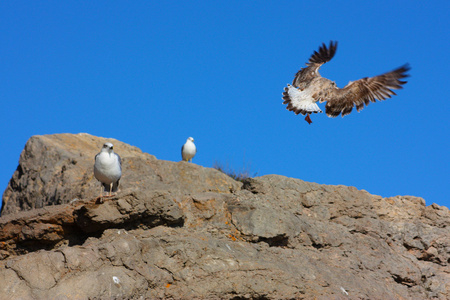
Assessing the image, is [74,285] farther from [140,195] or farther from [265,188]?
[265,188]

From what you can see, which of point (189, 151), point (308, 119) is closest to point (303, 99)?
point (308, 119)

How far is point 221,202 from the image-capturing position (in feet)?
32.2

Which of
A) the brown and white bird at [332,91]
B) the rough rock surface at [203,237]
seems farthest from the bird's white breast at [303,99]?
the rough rock surface at [203,237]

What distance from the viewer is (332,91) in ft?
42.1

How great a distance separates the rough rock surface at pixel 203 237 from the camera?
7.59 meters

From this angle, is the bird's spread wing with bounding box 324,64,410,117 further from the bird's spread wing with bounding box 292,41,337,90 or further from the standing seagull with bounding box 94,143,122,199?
the standing seagull with bounding box 94,143,122,199

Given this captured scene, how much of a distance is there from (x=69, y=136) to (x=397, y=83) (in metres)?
7.85

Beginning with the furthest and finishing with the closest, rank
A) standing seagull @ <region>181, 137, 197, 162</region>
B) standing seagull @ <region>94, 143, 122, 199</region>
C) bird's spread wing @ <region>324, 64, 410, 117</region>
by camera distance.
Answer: standing seagull @ <region>181, 137, 197, 162</region>
bird's spread wing @ <region>324, 64, 410, 117</region>
standing seagull @ <region>94, 143, 122, 199</region>

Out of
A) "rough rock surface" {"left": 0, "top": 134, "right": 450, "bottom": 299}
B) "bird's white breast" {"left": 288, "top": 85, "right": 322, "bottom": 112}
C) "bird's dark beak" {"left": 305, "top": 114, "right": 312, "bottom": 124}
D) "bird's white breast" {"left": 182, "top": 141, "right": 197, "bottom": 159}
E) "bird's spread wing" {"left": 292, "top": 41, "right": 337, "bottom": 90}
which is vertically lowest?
"rough rock surface" {"left": 0, "top": 134, "right": 450, "bottom": 299}

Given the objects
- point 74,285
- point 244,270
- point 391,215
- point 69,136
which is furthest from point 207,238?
point 69,136

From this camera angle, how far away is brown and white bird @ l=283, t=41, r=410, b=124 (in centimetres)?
1219

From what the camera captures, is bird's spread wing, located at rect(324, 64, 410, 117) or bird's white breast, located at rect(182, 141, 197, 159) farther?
bird's white breast, located at rect(182, 141, 197, 159)

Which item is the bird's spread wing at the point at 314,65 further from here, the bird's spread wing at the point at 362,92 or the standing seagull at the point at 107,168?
the standing seagull at the point at 107,168

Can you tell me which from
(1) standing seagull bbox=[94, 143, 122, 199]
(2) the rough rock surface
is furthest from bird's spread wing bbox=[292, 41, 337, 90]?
(1) standing seagull bbox=[94, 143, 122, 199]
